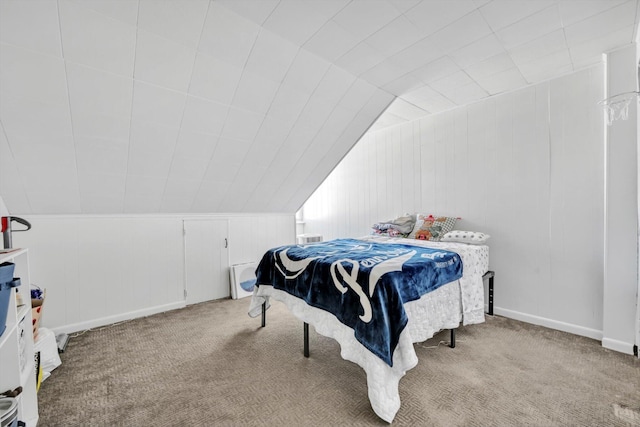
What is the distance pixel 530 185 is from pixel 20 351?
166 inches

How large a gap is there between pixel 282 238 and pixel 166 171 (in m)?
2.25

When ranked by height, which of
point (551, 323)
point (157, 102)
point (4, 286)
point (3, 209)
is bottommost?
point (551, 323)

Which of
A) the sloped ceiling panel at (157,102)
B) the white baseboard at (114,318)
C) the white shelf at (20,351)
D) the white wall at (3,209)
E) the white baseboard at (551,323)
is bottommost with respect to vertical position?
the white baseboard at (551,323)

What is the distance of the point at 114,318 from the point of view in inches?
117

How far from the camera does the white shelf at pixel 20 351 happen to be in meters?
1.34

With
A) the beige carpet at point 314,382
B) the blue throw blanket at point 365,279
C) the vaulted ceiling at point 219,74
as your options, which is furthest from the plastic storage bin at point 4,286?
the blue throw blanket at point 365,279

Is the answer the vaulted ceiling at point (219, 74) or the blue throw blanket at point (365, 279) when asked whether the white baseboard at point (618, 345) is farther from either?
the vaulted ceiling at point (219, 74)

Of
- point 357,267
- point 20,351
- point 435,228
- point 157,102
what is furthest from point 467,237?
point 20,351

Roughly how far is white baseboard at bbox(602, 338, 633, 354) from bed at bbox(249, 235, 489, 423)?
3.28 ft

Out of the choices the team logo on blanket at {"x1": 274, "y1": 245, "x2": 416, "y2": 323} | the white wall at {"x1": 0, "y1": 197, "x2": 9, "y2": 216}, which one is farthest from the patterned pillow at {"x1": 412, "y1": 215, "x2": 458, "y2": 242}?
the white wall at {"x1": 0, "y1": 197, "x2": 9, "y2": 216}

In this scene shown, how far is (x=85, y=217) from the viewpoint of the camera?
2857mm

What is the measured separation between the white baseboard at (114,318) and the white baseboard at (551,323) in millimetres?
3823

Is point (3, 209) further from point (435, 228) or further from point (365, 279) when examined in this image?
point (435, 228)

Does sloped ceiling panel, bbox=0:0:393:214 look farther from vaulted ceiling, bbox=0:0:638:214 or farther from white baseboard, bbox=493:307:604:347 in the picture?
white baseboard, bbox=493:307:604:347
